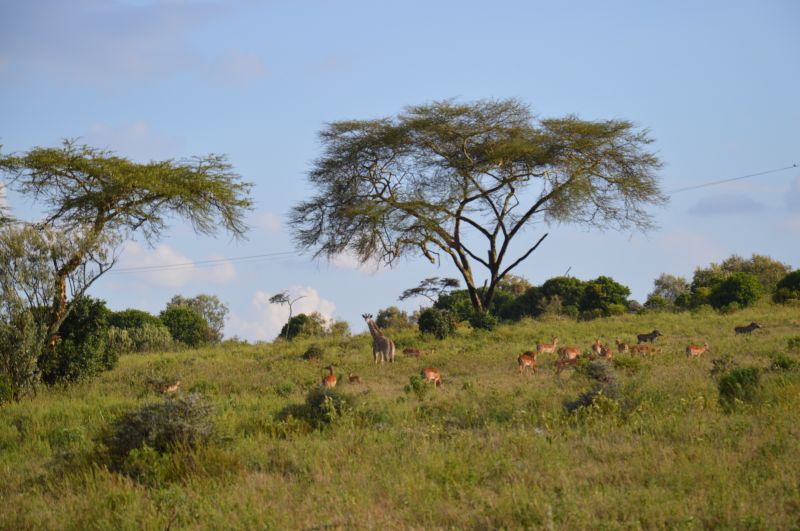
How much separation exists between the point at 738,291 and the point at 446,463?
29242 mm

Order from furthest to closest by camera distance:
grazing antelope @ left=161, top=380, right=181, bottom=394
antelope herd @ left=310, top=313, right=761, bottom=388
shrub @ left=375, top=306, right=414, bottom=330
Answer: shrub @ left=375, top=306, right=414, bottom=330
grazing antelope @ left=161, top=380, right=181, bottom=394
antelope herd @ left=310, top=313, right=761, bottom=388

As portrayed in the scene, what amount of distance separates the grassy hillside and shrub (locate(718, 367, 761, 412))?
0.24 meters

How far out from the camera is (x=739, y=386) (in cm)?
1110

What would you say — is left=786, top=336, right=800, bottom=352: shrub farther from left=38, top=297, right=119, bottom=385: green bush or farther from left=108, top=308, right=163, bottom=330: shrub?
left=108, top=308, right=163, bottom=330: shrub

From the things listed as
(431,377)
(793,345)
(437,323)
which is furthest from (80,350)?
(793,345)

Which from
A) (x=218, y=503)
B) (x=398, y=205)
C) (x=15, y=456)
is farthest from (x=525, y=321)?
(x=218, y=503)

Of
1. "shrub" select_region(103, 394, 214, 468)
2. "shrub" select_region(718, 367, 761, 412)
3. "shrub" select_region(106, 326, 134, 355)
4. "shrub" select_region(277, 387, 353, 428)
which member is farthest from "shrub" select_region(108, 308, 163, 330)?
"shrub" select_region(718, 367, 761, 412)

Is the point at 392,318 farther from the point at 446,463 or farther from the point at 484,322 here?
the point at 446,463

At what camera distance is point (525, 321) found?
3098 cm

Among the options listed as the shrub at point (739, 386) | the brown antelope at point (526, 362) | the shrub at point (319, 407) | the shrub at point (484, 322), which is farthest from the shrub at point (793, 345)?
the shrub at point (484, 322)

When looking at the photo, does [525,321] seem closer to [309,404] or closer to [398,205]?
[398,205]

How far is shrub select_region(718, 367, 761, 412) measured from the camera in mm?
11023

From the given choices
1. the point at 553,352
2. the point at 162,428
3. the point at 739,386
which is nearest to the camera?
the point at 162,428

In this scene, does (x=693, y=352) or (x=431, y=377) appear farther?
(x=693, y=352)
